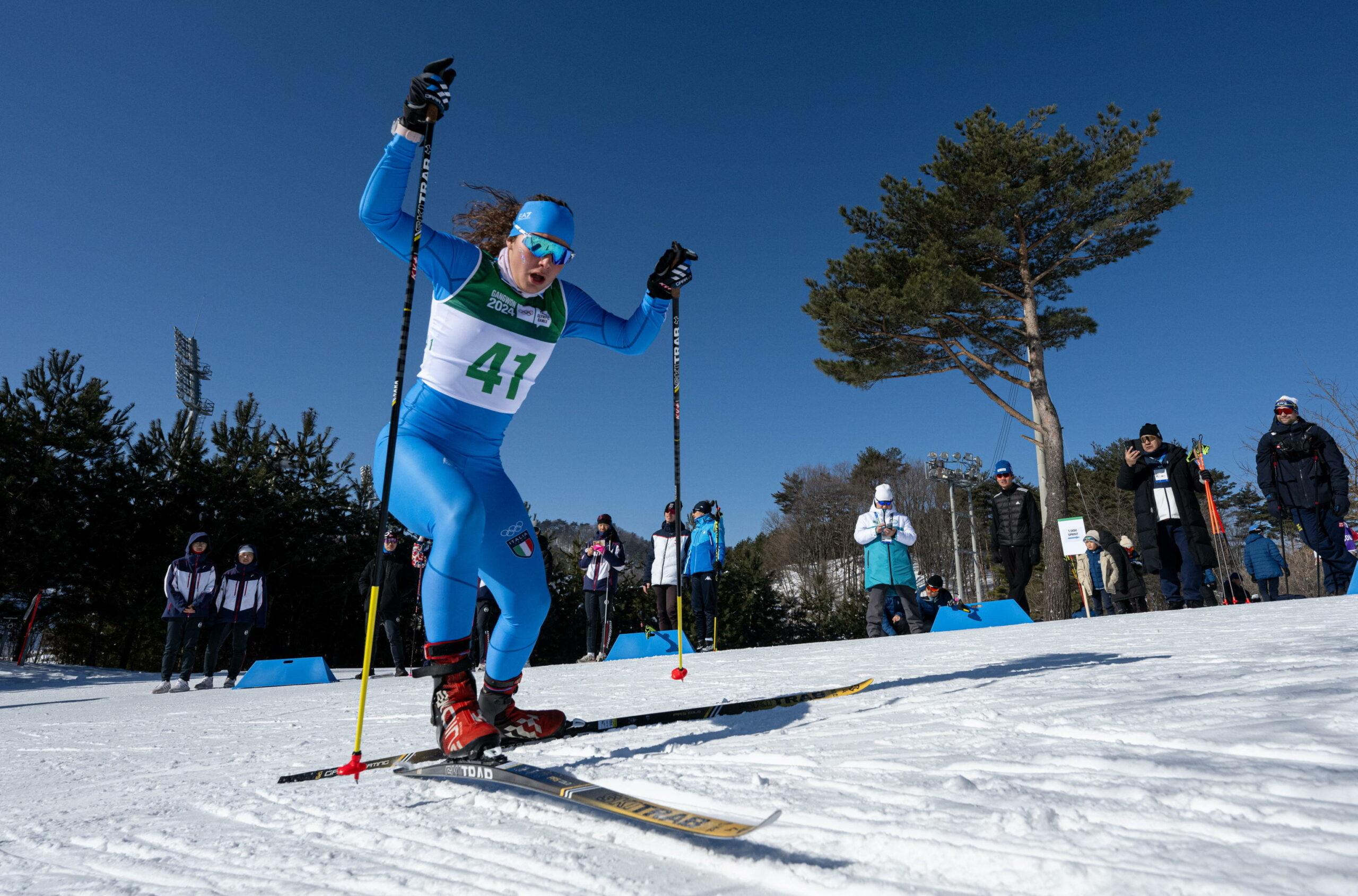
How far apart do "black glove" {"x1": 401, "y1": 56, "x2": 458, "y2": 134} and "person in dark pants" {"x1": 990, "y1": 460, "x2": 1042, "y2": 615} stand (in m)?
7.77

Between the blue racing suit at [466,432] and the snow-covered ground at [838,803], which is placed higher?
the blue racing suit at [466,432]

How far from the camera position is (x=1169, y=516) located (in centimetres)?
759

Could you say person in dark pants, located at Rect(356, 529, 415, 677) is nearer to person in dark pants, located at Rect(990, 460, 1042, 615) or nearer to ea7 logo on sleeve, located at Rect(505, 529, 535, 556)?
ea7 logo on sleeve, located at Rect(505, 529, 535, 556)

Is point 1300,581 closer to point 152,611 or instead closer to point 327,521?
point 327,521

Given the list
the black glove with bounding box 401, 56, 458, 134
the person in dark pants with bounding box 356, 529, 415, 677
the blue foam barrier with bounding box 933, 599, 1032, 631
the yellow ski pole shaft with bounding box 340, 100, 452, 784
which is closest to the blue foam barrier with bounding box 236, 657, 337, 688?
the person in dark pants with bounding box 356, 529, 415, 677

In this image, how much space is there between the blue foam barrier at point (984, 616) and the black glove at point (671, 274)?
6690 mm

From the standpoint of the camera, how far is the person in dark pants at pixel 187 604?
27.5ft

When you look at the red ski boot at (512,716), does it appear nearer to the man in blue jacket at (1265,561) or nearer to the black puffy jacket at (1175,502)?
the black puffy jacket at (1175,502)

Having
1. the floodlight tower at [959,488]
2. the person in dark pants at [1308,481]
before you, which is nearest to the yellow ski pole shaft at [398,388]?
the person in dark pants at [1308,481]

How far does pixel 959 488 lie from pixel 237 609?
117ft

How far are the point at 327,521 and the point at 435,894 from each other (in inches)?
797

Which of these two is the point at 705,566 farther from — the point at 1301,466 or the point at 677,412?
the point at 1301,466

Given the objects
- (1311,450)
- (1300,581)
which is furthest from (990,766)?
(1300,581)

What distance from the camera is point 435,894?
3.41 ft
